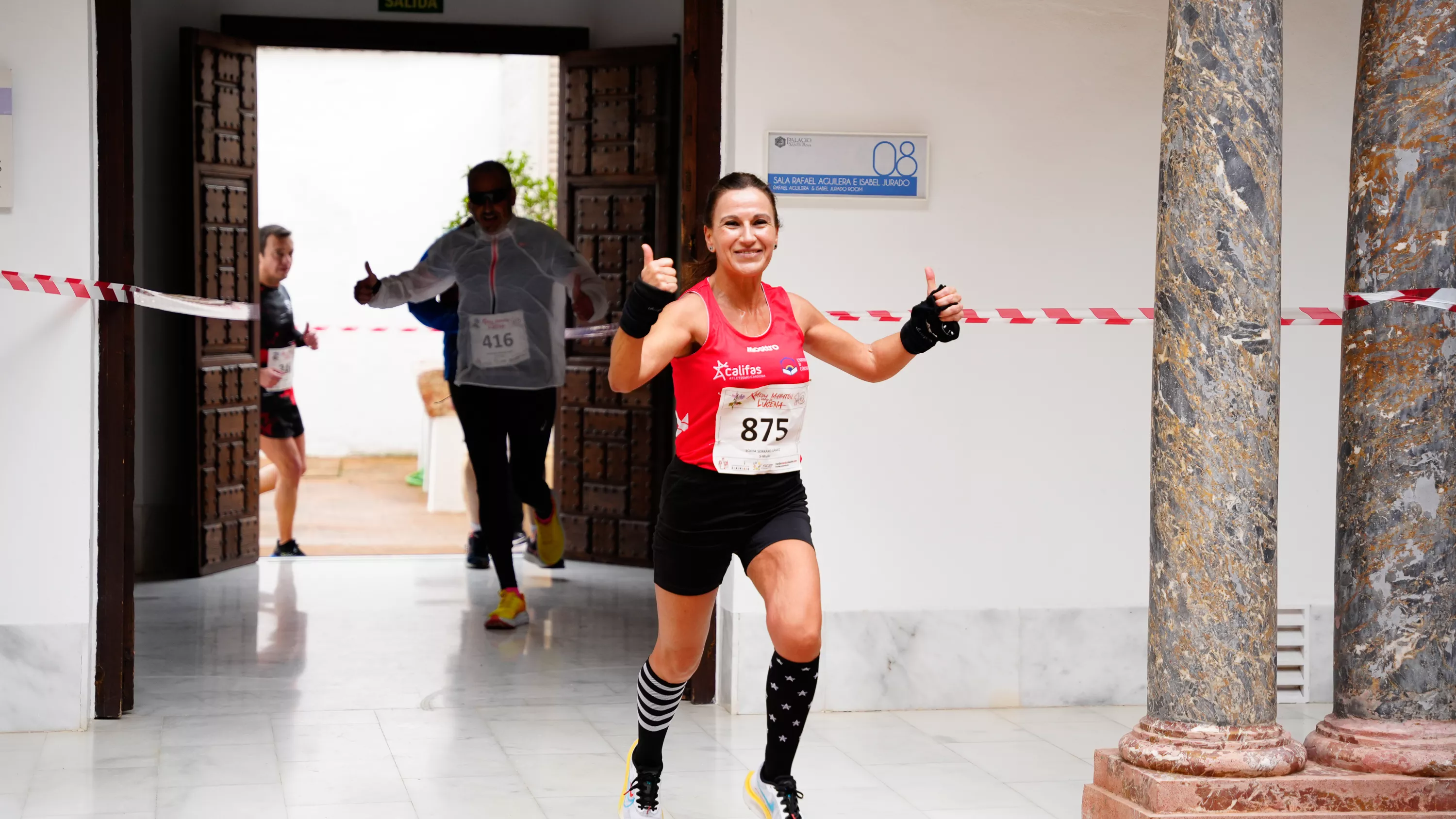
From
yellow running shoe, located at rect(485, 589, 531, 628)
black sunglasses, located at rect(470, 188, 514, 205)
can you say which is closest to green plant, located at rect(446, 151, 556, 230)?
black sunglasses, located at rect(470, 188, 514, 205)

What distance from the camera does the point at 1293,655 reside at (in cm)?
556

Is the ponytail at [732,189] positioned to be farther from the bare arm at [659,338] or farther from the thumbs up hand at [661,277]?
the thumbs up hand at [661,277]

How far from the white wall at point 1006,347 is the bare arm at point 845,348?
127cm

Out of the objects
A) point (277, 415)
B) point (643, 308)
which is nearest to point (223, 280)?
point (277, 415)

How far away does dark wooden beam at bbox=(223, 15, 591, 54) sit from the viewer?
346 inches

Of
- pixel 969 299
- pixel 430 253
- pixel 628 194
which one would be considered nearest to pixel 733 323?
pixel 969 299

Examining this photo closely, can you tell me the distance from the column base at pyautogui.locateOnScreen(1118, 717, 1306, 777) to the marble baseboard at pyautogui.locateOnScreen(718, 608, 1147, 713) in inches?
60.9

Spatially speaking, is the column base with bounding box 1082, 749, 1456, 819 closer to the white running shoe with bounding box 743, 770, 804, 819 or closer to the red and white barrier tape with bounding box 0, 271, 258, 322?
the white running shoe with bounding box 743, 770, 804, 819

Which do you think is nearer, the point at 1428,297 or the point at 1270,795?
the point at 1270,795

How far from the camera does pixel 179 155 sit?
27.3ft

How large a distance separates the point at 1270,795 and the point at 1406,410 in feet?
3.49

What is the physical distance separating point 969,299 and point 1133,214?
2.19 feet

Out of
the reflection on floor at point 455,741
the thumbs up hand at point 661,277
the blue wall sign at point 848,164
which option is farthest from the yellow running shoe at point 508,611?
the thumbs up hand at point 661,277

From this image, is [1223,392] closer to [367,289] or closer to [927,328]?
[927,328]
